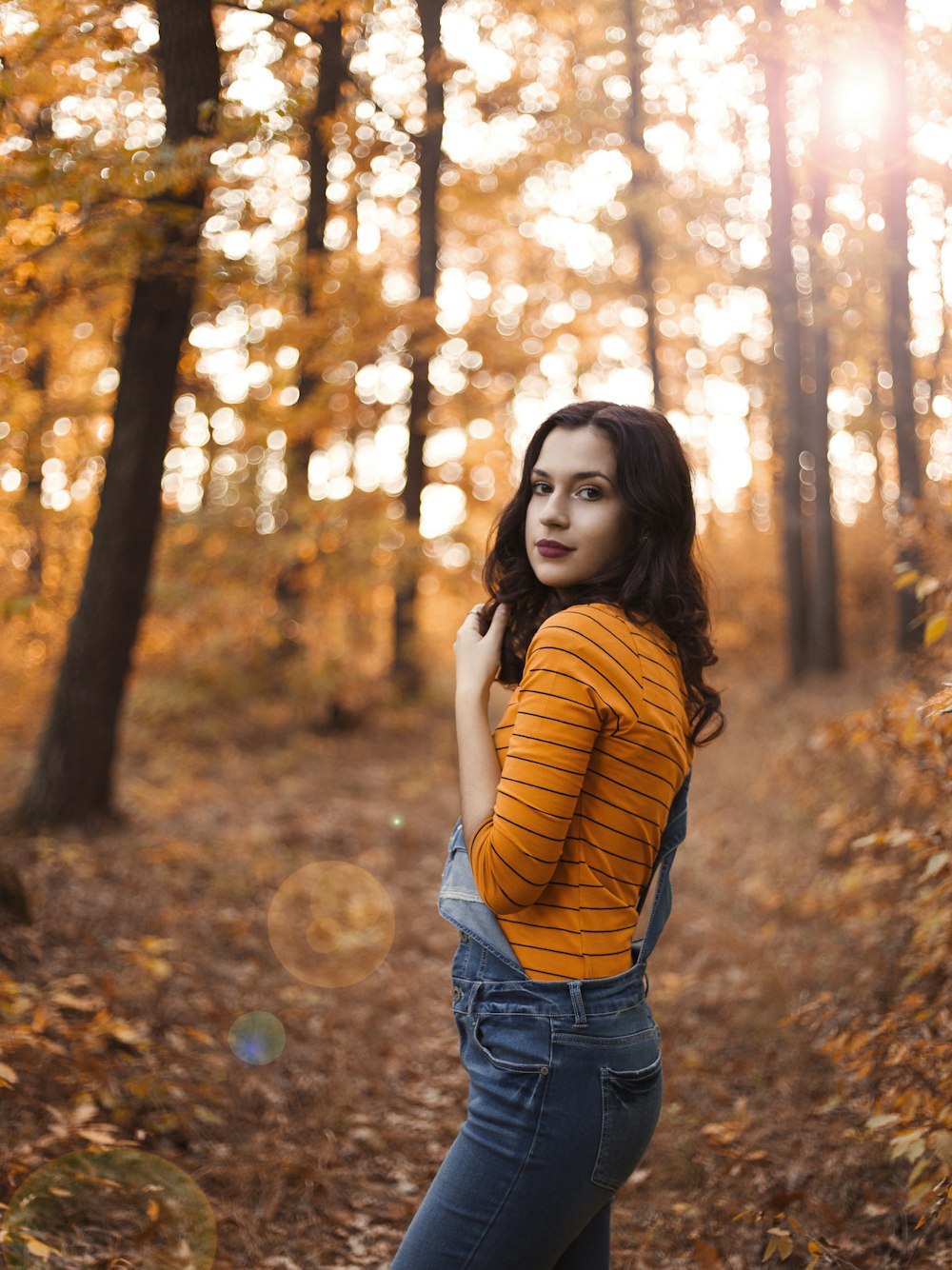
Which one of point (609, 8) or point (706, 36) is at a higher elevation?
point (609, 8)

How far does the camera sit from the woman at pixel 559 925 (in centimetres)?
184

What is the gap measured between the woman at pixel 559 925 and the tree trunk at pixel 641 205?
14.9 meters

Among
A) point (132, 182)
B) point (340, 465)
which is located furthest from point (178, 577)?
point (132, 182)

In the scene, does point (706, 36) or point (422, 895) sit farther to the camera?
point (706, 36)

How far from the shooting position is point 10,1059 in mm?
4020

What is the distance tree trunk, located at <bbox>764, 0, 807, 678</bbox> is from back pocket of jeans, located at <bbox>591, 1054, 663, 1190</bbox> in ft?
47.1

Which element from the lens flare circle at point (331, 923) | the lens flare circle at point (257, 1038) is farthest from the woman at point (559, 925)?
the lens flare circle at point (331, 923)

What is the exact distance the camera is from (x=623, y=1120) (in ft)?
6.28

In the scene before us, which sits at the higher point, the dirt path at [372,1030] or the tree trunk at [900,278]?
the tree trunk at [900,278]

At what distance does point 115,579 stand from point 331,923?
298cm

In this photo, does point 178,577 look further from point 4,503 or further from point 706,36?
point 706,36

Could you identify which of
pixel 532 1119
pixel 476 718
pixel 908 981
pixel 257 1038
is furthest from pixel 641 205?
pixel 532 1119

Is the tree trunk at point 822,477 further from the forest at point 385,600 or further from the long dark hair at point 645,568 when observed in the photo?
the long dark hair at point 645,568

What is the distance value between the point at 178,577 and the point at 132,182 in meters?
7.23
